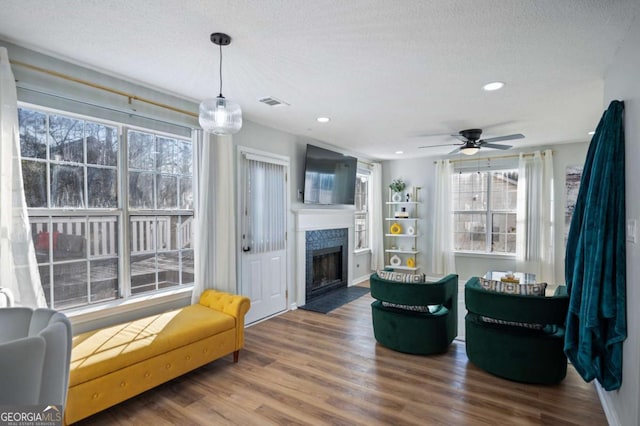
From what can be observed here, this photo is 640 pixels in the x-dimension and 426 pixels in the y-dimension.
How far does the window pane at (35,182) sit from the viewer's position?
2.51 m

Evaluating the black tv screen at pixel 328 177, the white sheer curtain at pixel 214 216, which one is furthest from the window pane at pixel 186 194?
the black tv screen at pixel 328 177

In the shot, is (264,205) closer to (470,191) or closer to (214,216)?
(214,216)

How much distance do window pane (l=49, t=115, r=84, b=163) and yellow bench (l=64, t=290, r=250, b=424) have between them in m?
1.40

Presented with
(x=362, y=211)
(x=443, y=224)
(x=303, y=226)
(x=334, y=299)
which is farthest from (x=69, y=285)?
(x=443, y=224)

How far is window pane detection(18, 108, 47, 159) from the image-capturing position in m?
2.49

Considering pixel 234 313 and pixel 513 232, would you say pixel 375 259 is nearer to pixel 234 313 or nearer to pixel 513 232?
A: pixel 513 232

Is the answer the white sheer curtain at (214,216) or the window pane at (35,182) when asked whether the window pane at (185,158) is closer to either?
the white sheer curtain at (214,216)

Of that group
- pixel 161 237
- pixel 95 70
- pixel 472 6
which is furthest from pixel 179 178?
pixel 472 6

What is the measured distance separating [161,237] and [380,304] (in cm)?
235

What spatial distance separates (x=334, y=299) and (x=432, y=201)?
3050 millimetres

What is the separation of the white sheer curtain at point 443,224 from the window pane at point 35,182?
613cm

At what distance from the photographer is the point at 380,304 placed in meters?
3.66

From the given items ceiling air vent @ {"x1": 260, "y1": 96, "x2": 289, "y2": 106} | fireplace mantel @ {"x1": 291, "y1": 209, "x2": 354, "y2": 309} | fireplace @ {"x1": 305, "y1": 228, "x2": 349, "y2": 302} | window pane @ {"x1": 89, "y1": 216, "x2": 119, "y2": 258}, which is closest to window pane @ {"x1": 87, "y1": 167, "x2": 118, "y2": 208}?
window pane @ {"x1": 89, "y1": 216, "x2": 119, "y2": 258}

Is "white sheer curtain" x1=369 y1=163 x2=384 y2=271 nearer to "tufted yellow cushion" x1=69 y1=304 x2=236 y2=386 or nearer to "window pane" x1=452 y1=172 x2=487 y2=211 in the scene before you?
"window pane" x1=452 y1=172 x2=487 y2=211
